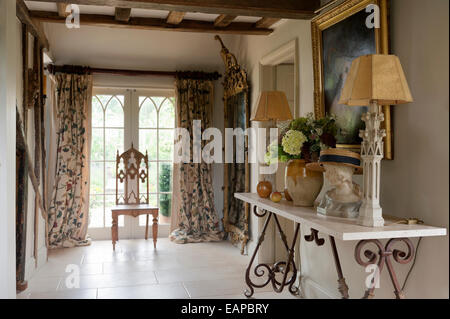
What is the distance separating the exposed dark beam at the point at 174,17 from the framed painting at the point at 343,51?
4.94 feet

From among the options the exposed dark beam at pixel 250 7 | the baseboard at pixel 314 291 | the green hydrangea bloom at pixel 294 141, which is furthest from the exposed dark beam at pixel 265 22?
the baseboard at pixel 314 291

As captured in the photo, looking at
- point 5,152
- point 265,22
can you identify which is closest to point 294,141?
point 5,152

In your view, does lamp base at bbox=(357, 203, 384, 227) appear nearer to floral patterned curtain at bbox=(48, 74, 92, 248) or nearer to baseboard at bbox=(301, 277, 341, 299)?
baseboard at bbox=(301, 277, 341, 299)

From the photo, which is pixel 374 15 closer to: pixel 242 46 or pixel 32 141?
pixel 242 46

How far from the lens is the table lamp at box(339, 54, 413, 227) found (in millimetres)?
1952

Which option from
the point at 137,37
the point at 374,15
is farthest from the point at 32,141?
the point at 374,15

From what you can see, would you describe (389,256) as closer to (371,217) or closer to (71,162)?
(371,217)

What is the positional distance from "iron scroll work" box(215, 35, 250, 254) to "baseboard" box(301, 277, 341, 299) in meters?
1.53

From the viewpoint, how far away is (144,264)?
4.42m

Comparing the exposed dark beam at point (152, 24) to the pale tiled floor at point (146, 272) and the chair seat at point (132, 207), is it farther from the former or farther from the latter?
the pale tiled floor at point (146, 272)

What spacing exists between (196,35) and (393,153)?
3.96 metres

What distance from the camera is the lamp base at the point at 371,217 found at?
204cm

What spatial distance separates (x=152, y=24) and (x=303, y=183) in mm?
2628

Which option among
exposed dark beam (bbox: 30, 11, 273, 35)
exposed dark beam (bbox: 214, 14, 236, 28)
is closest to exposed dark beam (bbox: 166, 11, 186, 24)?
exposed dark beam (bbox: 30, 11, 273, 35)
